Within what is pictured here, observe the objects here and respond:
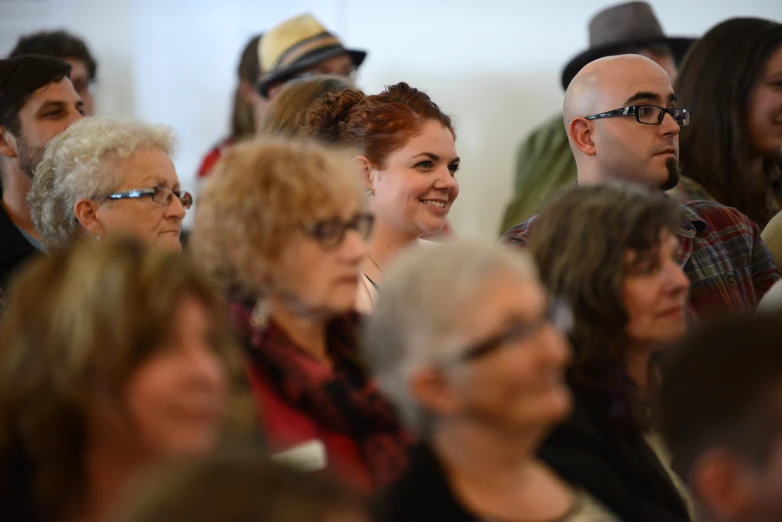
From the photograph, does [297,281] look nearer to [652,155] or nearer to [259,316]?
[259,316]

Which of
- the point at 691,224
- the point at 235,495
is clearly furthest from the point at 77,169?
the point at 235,495

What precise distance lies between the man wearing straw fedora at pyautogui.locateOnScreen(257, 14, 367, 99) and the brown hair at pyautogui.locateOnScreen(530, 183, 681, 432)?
2082 mm

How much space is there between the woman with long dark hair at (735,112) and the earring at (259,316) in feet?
7.06

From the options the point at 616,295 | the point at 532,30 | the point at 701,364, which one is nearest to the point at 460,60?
the point at 532,30

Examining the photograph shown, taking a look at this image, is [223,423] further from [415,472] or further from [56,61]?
[56,61]

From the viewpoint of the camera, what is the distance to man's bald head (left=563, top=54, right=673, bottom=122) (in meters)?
3.04

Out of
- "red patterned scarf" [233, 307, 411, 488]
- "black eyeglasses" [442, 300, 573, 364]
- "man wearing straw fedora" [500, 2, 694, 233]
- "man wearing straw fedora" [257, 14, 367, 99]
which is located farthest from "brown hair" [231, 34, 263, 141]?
"black eyeglasses" [442, 300, 573, 364]

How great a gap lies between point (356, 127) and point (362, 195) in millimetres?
912

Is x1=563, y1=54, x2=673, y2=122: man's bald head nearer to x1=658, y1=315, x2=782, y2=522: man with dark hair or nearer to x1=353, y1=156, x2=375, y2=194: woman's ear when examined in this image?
x1=353, y1=156, x2=375, y2=194: woman's ear

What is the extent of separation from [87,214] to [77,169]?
0.11 meters

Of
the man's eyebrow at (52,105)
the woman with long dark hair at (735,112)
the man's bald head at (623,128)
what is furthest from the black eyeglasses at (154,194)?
the woman with long dark hair at (735,112)

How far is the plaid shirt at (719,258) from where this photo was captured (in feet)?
9.34

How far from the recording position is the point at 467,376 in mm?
1544

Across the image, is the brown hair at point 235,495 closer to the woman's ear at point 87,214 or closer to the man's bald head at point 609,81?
the woman's ear at point 87,214
